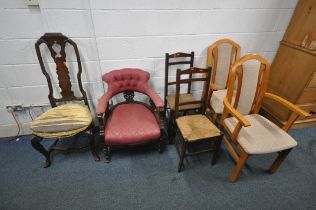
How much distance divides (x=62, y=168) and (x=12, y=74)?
1120 mm

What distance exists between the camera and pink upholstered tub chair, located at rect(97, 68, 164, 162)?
1639mm

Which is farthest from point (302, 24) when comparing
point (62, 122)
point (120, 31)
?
point (62, 122)

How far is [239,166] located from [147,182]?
0.89 meters

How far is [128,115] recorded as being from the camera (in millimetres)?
1831

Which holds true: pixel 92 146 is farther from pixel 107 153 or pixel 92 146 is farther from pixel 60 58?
pixel 60 58

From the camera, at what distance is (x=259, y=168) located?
1.87 meters

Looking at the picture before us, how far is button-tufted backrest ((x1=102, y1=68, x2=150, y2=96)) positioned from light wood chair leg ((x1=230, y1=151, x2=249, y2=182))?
1.17 meters

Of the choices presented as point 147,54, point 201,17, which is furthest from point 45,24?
point 201,17

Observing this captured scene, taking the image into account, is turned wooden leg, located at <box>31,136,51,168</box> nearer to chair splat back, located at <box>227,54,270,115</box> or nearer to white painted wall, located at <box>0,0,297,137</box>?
white painted wall, located at <box>0,0,297,137</box>

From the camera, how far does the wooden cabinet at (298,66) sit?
6.30ft

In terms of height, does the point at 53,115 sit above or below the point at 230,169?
above

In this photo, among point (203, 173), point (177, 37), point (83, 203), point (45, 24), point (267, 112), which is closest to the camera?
point (83, 203)

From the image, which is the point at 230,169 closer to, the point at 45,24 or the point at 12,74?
the point at 45,24

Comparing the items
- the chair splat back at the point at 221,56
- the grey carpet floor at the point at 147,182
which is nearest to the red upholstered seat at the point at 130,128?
the grey carpet floor at the point at 147,182
